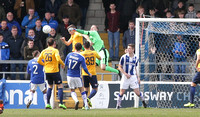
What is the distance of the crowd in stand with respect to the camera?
64.4 ft

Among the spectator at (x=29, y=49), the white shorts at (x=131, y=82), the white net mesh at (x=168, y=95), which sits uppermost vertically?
the spectator at (x=29, y=49)

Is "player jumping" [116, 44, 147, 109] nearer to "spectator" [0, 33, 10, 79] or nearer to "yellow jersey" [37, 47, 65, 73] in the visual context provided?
"yellow jersey" [37, 47, 65, 73]

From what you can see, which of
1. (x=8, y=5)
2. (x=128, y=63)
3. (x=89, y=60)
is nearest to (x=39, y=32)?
(x=8, y=5)

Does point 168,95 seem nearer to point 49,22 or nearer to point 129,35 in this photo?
point 129,35

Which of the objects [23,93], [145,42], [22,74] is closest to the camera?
[145,42]

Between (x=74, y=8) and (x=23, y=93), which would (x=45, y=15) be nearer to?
(x=74, y=8)

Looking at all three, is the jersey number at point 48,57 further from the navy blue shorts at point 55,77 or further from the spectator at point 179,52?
the spectator at point 179,52

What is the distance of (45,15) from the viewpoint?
2042 centimetres

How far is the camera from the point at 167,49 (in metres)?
17.9

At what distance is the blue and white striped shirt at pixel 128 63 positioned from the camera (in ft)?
50.2

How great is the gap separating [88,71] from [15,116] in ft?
10.4

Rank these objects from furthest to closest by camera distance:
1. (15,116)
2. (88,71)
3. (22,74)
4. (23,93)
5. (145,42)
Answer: (22,74) → (23,93) → (145,42) → (88,71) → (15,116)

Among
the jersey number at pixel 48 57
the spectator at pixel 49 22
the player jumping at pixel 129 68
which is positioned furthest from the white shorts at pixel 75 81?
the spectator at pixel 49 22

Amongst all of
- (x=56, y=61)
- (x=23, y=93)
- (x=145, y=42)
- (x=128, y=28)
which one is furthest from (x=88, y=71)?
(x=128, y=28)
